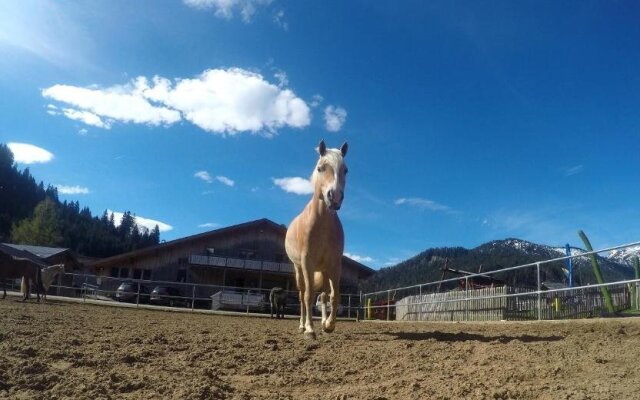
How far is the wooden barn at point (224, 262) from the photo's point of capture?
3400cm

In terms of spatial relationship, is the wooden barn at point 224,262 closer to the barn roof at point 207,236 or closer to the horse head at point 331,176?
the barn roof at point 207,236

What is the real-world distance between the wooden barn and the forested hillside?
37.6 m

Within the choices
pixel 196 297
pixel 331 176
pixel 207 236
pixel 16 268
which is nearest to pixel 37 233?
pixel 207 236

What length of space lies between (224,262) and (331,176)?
95.4ft

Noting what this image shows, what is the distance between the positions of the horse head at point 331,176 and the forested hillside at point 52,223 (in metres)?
70.8

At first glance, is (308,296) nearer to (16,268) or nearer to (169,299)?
(16,268)

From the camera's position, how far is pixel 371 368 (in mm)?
3701

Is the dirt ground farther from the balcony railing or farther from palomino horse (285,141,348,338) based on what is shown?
the balcony railing

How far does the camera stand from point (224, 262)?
111 ft

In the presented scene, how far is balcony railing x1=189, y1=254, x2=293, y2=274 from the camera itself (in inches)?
1324

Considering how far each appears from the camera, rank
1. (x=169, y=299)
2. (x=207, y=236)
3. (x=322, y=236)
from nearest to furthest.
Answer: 1. (x=322, y=236)
2. (x=169, y=299)
3. (x=207, y=236)

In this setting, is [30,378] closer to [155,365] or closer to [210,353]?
[155,365]

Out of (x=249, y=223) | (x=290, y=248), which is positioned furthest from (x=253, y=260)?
(x=290, y=248)

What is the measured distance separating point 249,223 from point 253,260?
2924 mm
